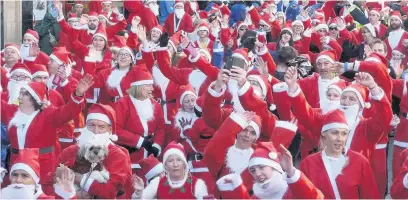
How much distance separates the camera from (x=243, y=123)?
710 cm

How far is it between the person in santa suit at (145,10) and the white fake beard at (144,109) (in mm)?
7194

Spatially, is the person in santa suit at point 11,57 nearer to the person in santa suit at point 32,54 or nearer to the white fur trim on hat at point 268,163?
the person in santa suit at point 32,54

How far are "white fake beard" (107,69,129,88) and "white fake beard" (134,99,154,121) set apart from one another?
1.39 metres

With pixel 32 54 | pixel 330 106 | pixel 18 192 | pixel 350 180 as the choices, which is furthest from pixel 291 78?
pixel 32 54

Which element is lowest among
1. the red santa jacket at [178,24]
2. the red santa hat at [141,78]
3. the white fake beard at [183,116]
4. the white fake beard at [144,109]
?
the white fake beard at [183,116]

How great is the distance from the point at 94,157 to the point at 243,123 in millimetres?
1153

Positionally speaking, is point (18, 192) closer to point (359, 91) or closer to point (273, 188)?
point (273, 188)

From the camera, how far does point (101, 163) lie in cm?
702

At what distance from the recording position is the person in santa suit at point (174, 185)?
21.5ft

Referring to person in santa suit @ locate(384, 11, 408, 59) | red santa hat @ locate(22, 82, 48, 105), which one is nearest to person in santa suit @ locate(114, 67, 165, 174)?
red santa hat @ locate(22, 82, 48, 105)

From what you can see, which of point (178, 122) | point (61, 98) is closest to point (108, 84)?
point (61, 98)

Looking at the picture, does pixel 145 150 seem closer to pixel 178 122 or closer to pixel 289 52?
pixel 178 122

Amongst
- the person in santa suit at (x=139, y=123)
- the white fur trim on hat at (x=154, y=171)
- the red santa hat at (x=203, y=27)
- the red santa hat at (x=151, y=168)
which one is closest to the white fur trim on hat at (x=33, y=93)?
the person in santa suit at (x=139, y=123)

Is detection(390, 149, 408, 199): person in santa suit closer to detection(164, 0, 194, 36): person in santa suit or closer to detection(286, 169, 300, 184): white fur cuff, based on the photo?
detection(286, 169, 300, 184): white fur cuff
